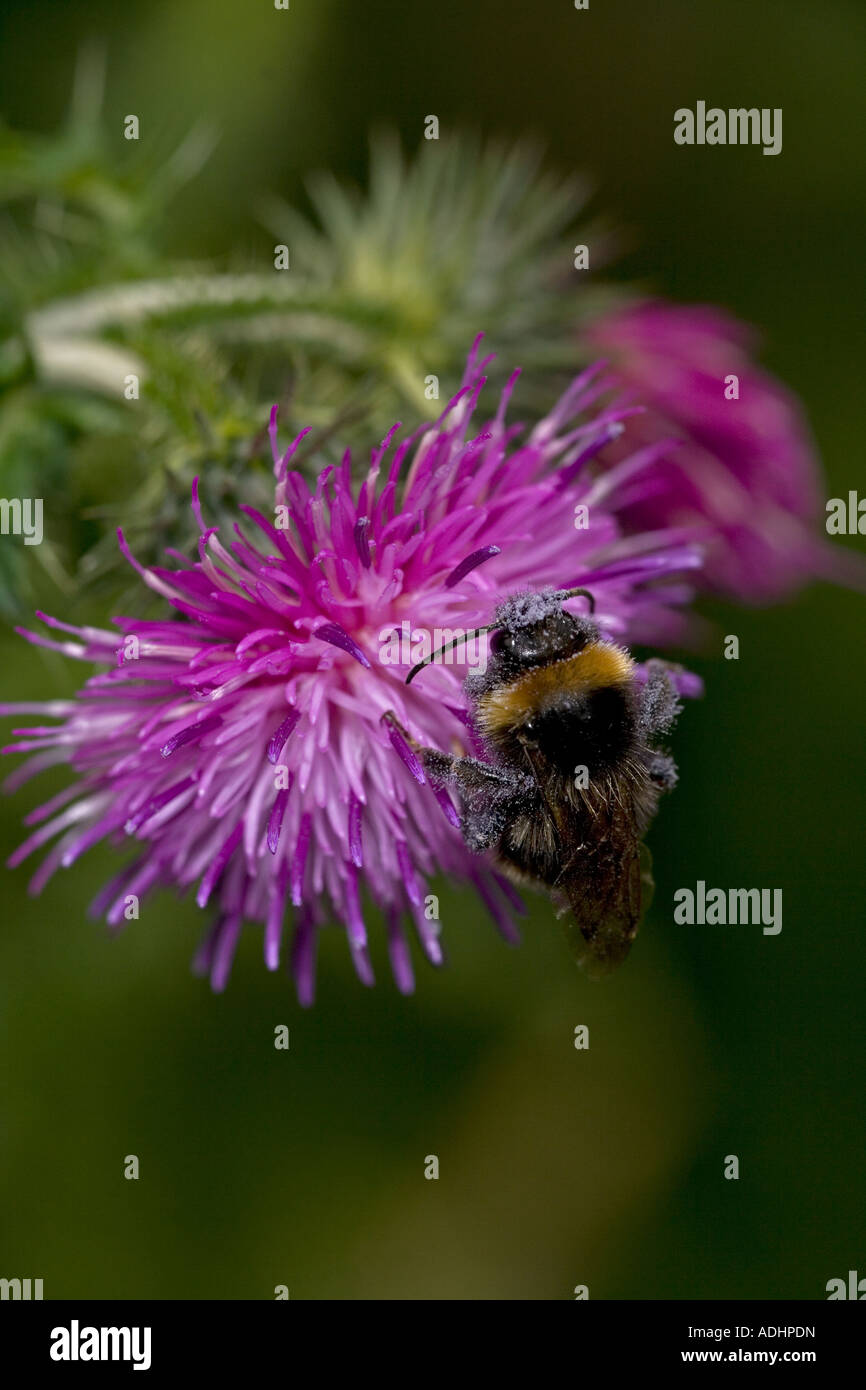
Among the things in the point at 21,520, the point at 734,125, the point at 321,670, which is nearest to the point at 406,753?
the point at 321,670

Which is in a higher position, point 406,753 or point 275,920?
point 406,753

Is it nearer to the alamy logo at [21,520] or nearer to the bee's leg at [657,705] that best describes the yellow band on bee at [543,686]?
the bee's leg at [657,705]

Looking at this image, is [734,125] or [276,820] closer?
[276,820]

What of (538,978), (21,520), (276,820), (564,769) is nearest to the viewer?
(564,769)

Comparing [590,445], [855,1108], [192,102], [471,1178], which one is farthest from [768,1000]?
[192,102]

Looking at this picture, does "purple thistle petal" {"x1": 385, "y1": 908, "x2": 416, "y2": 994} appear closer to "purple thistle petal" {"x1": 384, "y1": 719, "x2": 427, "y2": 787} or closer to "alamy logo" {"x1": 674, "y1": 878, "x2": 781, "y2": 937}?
"purple thistle petal" {"x1": 384, "y1": 719, "x2": 427, "y2": 787}

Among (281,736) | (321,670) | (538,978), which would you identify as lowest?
(538,978)

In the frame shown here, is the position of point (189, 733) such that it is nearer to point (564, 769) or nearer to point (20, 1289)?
point (564, 769)

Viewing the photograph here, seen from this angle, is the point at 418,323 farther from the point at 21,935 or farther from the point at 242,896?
the point at 21,935
